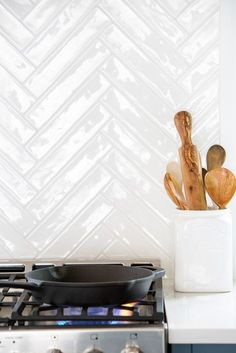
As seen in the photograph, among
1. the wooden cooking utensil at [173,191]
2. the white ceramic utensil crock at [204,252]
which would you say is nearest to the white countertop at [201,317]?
the white ceramic utensil crock at [204,252]

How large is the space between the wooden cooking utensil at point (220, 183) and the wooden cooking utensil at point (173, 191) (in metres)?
0.09

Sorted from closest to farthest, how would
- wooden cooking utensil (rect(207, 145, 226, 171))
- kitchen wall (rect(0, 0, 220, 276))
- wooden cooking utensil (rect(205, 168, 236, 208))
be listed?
wooden cooking utensil (rect(205, 168, 236, 208)), wooden cooking utensil (rect(207, 145, 226, 171)), kitchen wall (rect(0, 0, 220, 276))

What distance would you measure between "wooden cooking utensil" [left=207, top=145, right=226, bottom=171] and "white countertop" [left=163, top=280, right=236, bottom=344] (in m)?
0.34

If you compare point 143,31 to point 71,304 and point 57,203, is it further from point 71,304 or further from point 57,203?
point 71,304

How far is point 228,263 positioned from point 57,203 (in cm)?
54

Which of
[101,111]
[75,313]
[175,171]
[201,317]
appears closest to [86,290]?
[75,313]

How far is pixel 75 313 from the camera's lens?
1.42 meters

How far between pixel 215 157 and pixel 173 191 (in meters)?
0.15

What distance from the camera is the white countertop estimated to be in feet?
4.42

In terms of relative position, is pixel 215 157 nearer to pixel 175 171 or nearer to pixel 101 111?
pixel 175 171

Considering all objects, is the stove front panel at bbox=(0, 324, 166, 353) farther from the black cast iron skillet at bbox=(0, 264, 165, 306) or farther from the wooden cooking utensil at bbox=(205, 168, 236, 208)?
the wooden cooking utensil at bbox=(205, 168, 236, 208)

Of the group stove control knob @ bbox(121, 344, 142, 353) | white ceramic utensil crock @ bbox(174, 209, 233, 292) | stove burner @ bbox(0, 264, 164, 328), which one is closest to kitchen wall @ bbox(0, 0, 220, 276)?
white ceramic utensil crock @ bbox(174, 209, 233, 292)

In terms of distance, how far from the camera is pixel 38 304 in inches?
56.2

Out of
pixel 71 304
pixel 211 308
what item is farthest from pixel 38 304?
pixel 211 308
